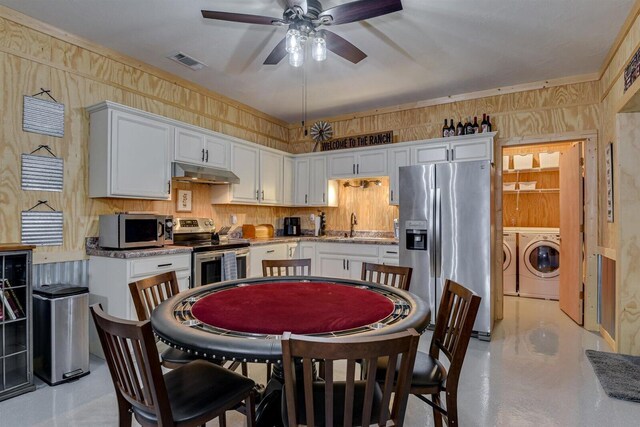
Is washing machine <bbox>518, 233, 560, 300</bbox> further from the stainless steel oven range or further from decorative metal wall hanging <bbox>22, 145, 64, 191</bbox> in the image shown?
decorative metal wall hanging <bbox>22, 145, 64, 191</bbox>

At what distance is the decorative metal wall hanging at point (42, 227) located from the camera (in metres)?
2.82

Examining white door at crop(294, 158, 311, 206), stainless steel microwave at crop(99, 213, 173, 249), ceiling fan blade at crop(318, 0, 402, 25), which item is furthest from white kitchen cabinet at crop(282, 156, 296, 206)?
ceiling fan blade at crop(318, 0, 402, 25)

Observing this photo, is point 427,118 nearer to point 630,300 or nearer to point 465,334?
point 630,300

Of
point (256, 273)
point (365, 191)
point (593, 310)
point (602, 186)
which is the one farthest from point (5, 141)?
point (593, 310)

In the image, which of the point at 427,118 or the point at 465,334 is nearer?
the point at 465,334

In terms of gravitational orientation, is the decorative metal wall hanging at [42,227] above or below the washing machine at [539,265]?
above

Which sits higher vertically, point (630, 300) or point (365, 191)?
point (365, 191)

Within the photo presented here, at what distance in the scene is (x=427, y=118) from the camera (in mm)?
4746

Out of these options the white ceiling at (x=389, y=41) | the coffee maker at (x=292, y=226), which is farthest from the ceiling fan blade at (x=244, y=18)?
the coffee maker at (x=292, y=226)

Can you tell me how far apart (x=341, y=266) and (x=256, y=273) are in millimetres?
1117

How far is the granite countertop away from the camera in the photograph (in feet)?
9.57

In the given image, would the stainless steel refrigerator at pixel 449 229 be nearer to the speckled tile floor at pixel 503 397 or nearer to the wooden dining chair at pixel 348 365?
the speckled tile floor at pixel 503 397

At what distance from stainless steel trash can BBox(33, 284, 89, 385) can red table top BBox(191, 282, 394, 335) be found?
1.51m

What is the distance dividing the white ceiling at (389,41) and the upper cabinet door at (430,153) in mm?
698
